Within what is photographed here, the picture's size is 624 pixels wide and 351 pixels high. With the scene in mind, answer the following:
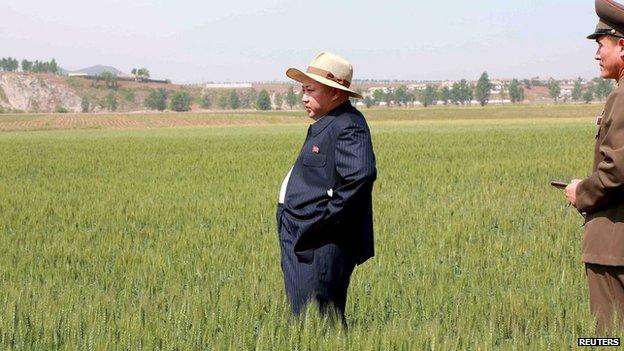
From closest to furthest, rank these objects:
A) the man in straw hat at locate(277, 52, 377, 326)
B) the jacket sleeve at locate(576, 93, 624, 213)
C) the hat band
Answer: the jacket sleeve at locate(576, 93, 624, 213)
the man in straw hat at locate(277, 52, 377, 326)
the hat band

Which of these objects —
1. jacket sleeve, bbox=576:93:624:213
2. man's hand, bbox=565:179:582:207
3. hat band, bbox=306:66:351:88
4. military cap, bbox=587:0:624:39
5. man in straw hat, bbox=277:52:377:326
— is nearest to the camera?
jacket sleeve, bbox=576:93:624:213

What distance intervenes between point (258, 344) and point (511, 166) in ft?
57.9

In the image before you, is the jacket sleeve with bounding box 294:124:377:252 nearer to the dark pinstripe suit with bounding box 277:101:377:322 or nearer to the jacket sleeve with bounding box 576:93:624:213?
the dark pinstripe suit with bounding box 277:101:377:322

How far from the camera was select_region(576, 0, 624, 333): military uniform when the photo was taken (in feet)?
13.0

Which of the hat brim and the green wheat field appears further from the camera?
the hat brim

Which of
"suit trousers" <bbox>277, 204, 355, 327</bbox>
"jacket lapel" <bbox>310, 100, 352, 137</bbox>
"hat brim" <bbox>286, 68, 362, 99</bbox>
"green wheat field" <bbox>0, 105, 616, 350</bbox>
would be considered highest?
"hat brim" <bbox>286, 68, 362, 99</bbox>

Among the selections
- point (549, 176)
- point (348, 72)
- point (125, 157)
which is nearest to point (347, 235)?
point (348, 72)

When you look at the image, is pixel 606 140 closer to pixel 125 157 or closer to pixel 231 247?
pixel 231 247

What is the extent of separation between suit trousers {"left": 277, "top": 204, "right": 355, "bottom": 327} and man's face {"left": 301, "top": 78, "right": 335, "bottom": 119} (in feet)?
1.64

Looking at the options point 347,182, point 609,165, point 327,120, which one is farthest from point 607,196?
point 327,120

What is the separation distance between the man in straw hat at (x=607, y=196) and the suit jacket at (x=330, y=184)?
959 mm

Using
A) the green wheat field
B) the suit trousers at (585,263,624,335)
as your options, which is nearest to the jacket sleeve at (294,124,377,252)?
the green wheat field

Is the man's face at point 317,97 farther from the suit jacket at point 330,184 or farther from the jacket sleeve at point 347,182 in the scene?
the jacket sleeve at point 347,182

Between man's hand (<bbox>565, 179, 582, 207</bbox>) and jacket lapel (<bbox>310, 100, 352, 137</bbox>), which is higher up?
jacket lapel (<bbox>310, 100, 352, 137</bbox>)
